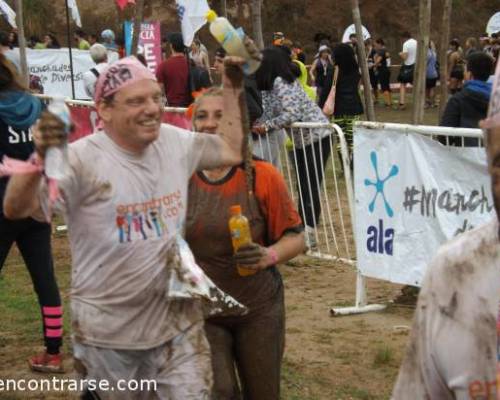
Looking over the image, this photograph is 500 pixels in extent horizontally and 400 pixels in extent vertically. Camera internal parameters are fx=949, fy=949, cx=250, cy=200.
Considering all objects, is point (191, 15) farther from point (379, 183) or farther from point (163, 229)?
point (163, 229)

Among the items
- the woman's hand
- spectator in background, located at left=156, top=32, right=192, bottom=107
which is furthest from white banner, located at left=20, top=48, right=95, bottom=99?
the woman's hand

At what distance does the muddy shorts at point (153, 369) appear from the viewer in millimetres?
3779

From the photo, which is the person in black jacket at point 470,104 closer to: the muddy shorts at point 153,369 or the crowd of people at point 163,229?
the crowd of people at point 163,229

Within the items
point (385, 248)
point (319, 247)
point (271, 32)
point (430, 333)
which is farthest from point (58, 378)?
point (271, 32)

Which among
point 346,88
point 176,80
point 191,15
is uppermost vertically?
point 191,15

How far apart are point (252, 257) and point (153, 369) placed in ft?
2.09

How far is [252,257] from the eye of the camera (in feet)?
13.3

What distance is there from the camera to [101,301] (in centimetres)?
373

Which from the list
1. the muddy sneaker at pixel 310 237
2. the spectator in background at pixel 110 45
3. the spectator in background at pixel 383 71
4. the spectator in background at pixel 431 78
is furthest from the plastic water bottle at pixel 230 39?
the spectator in background at pixel 383 71

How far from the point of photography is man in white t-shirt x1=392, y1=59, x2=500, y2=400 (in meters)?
1.75

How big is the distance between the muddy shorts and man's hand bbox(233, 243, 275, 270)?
383mm

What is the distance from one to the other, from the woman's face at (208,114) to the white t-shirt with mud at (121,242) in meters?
0.52

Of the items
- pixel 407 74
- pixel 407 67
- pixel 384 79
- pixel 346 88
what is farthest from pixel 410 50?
pixel 346 88

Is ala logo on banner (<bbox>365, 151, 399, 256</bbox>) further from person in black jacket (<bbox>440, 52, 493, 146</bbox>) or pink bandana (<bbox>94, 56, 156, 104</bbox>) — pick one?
pink bandana (<bbox>94, 56, 156, 104</bbox>)
